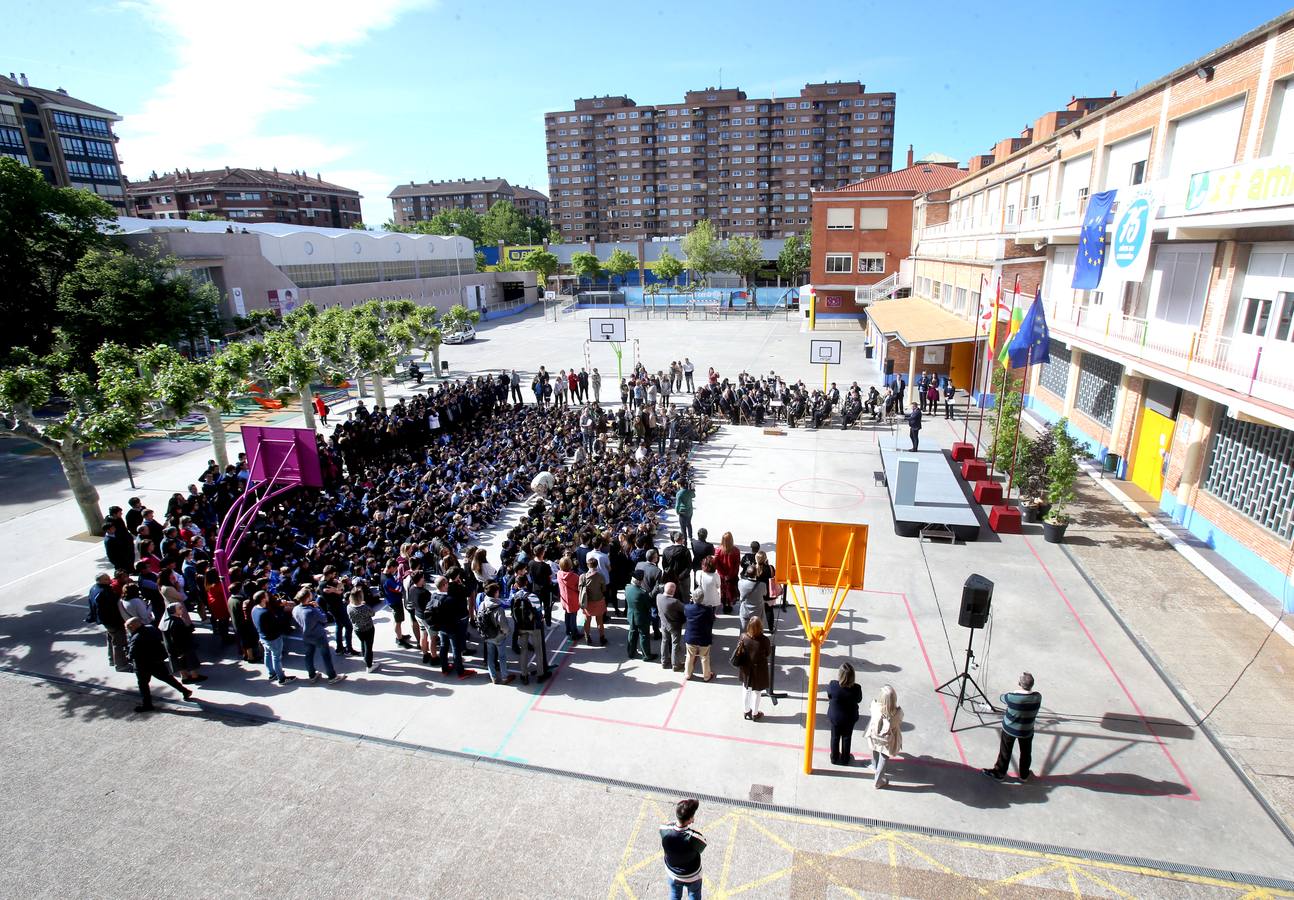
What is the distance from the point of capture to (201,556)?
1186cm

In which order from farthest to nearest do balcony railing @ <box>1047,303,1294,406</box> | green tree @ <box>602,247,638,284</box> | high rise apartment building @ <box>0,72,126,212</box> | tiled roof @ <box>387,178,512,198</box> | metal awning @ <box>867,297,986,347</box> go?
1. tiled roof @ <box>387,178,512,198</box>
2. green tree @ <box>602,247,638,284</box>
3. high rise apartment building @ <box>0,72,126,212</box>
4. metal awning @ <box>867,297,986,347</box>
5. balcony railing @ <box>1047,303,1294,406</box>

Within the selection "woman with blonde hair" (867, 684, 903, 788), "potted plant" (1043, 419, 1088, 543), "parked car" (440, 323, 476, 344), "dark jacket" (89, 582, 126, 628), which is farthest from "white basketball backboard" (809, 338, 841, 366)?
"parked car" (440, 323, 476, 344)

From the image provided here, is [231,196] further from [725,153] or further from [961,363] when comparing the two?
[961,363]

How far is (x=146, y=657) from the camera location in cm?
913

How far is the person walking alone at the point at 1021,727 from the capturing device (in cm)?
727

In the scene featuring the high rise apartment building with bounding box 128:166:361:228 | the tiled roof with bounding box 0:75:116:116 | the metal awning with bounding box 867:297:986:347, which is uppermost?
the tiled roof with bounding box 0:75:116:116

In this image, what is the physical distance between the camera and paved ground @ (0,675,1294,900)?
6504 mm

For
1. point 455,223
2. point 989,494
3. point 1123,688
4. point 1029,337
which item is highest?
point 455,223

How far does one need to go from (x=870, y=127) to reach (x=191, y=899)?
367 feet

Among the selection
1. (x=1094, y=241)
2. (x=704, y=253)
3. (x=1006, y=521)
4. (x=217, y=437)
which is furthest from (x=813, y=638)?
(x=704, y=253)

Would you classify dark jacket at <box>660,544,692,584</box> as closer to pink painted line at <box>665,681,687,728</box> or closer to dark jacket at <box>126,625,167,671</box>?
pink painted line at <box>665,681,687,728</box>

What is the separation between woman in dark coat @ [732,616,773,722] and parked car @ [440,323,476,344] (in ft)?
145

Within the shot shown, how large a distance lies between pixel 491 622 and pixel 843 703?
183 inches

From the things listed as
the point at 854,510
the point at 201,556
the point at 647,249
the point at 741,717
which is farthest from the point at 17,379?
the point at 647,249
